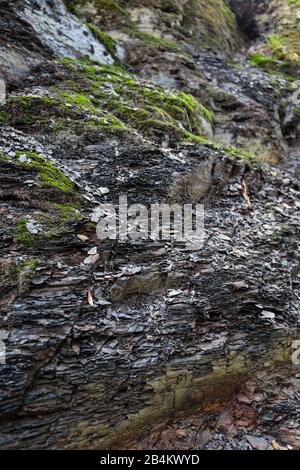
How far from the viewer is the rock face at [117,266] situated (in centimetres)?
449

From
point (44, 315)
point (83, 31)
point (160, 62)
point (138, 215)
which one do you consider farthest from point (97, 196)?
point (160, 62)

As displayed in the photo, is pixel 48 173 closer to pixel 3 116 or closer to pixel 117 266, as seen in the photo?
pixel 3 116

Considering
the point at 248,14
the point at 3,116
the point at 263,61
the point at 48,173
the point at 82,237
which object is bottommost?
the point at 82,237

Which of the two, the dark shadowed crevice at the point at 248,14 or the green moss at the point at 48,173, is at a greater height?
the dark shadowed crevice at the point at 248,14

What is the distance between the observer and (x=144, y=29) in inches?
524

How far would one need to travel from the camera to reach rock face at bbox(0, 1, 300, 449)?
4.49m

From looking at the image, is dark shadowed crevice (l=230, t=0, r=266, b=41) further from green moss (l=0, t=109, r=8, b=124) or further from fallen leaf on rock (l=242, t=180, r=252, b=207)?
green moss (l=0, t=109, r=8, b=124)

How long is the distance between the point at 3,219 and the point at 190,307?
3628 mm

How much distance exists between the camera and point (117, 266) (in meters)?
5.48

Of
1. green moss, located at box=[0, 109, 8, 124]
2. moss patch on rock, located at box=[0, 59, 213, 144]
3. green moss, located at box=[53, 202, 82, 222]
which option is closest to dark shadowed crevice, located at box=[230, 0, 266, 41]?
moss patch on rock, located at box=[0, 59, 213, 144]

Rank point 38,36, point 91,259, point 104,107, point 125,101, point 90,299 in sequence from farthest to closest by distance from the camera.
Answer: point 38,36 → point 125,101 → point 104,107 → point 91,259 → point 90,299

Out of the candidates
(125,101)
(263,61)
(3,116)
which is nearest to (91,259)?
(3,116)

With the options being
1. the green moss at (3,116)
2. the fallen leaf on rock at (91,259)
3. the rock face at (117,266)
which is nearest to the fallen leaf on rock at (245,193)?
the rock face at (117,266)

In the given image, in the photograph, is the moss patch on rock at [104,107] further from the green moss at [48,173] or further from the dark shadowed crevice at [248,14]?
the dark shadowed crevice at [248,14]
